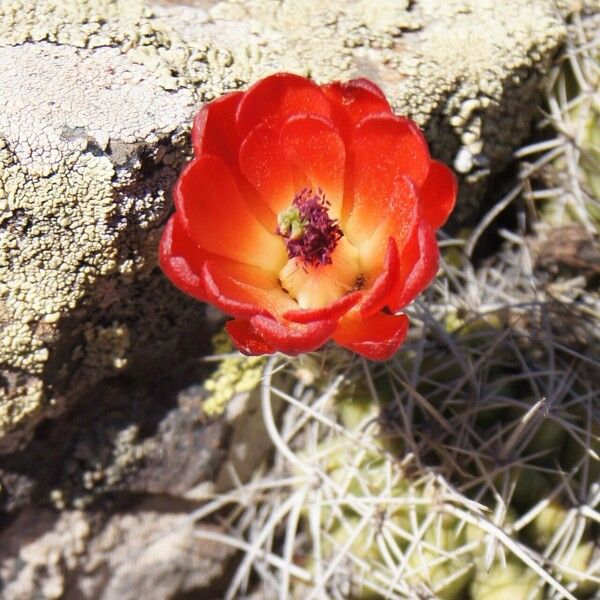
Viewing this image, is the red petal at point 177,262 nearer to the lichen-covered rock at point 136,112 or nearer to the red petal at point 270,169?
the red petal at point 270,169

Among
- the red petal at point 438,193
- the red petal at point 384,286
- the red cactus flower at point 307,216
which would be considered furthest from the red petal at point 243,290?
the red petal at point 438,193

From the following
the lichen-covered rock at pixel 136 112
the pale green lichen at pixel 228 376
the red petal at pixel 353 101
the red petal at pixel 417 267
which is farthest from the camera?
the pale green lichen at pixel 228 376

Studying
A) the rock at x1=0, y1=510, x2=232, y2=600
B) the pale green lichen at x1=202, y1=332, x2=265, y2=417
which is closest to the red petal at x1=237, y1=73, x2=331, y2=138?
the pale green lichen at x1=202, y1=332, x2=265, y2=417

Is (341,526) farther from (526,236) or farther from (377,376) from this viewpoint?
(526,236)

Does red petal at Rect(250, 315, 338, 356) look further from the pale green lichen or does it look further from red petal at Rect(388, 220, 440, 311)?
the pale green lichen

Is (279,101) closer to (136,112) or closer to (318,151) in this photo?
(318,151)

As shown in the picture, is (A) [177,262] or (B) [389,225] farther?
(B) [389,225]

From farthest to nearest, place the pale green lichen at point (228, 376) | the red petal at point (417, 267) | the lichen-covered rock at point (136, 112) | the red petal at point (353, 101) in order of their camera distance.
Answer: the pale green lichen at point (228, 376)
the lichen-covered rock at point (136, 112)
the red petal at point (353, 101)
the red petal at point (417, 267)

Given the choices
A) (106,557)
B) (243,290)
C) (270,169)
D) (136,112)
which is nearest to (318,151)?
(270,169)
